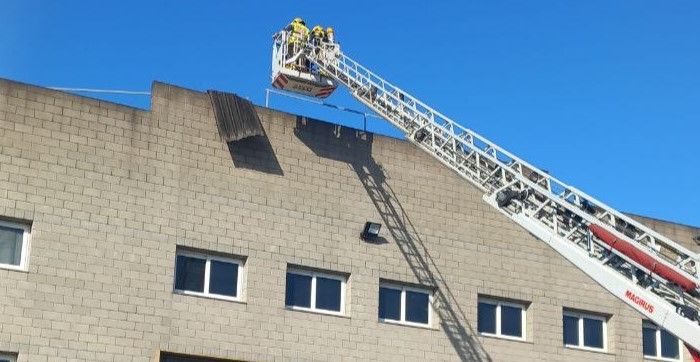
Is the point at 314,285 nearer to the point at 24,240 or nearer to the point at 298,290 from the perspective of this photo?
the point at 298,290

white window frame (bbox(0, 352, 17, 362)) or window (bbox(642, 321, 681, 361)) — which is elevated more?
window (bbox(642, 321, 681, 361))

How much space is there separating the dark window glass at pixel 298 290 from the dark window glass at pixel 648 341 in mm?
9282

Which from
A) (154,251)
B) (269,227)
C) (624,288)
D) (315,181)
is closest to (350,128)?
(315,181)

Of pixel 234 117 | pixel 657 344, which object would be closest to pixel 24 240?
pixel 234 117

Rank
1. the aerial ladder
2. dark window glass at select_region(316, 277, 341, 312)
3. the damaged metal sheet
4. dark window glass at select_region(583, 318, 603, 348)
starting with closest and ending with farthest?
the aerial ladder → the damaged metal sheet → dark window glass at select_region(316, 277, 341, 312) → dark window glass at select_region(583, 318, 603, 348)

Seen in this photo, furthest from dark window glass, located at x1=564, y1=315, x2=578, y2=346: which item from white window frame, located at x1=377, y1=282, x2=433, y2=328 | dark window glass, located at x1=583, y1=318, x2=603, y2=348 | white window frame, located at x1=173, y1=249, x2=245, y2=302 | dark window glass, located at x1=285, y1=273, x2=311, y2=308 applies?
white window frame, located at x1=173, y1=249, x2=245, y2=302

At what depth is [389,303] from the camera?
25500 mm

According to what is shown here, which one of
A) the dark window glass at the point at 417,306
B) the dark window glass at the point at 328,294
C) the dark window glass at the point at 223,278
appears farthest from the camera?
the dark window glass at the point at 417,306

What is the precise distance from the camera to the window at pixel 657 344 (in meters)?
28.8

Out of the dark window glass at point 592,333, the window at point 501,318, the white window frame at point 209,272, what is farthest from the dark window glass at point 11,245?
the dark window glass at point 592,333

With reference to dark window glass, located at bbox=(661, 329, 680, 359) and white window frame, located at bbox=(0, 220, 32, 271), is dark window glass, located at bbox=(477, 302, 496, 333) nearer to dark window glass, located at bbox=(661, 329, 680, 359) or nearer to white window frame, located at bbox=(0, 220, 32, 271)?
dark window glass, located at bbox=(661, 329, 680, 359)

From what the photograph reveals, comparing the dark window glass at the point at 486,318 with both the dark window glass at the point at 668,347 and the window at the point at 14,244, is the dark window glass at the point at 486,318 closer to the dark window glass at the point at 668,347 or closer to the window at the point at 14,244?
the dark window glass at the point at 668,347

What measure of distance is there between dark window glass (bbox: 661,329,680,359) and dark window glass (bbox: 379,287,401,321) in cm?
769

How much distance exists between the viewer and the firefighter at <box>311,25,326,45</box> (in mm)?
26125
